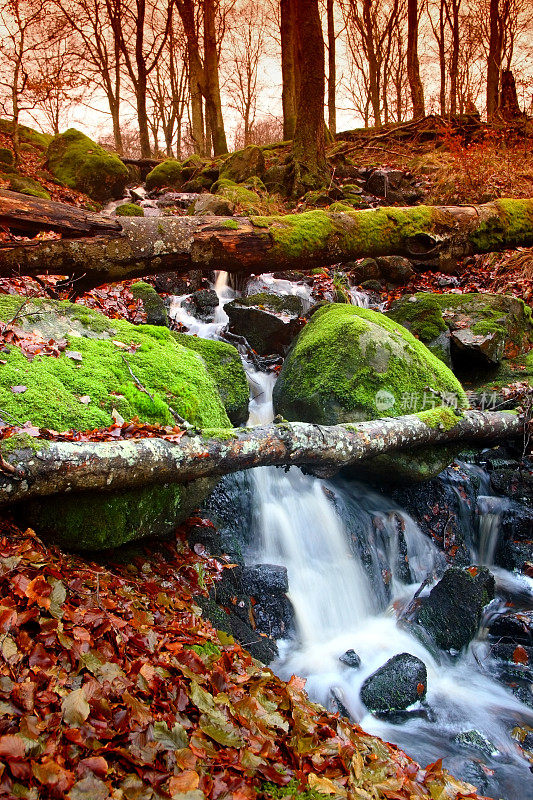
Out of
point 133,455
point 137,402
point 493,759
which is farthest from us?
point 137,402

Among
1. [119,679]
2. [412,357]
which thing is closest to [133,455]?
[119,679]

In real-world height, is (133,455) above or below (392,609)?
above

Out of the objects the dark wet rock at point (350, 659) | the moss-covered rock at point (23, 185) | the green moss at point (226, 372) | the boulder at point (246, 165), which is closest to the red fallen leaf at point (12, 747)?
the dark wet rock at point (350, 659)

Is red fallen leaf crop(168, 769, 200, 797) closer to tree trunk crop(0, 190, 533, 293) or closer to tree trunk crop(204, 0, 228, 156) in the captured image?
tree trunk crop(0, 190, 533, 293)

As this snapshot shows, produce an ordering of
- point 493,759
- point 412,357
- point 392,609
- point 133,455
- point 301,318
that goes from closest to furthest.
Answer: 1. point 133,455
2. point 493,759
3. point 392,609
4. point 412,357
5. point 301,318

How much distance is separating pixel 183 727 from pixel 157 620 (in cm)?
105

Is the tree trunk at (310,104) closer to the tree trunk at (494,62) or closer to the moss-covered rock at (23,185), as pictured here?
the moss-covered rock at (23,185)

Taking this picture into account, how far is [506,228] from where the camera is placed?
24.9 ft

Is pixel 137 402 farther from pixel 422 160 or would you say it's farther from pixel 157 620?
pixel 422 160

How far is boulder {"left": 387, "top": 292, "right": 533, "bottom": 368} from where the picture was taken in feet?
28.6

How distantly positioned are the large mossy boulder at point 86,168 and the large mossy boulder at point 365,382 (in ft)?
38.9

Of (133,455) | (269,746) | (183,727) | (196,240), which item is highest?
(196,240)

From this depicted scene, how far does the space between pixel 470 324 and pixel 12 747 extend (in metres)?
8.92

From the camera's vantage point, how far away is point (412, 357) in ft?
23.3
